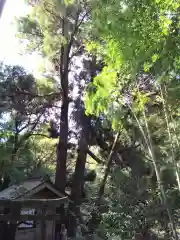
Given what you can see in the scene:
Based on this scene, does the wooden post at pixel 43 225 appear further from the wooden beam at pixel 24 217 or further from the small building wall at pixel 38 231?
A: the small building wall at pixel 38 231

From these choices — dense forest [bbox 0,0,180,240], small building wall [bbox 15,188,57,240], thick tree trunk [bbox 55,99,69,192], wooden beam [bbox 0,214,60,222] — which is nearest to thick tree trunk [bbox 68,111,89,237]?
dense forest [bbox 0,0,180,240]

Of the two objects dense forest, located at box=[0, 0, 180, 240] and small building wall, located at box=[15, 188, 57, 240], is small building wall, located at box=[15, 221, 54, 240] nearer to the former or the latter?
small building wall, located at box=[15, 188, 57, 240]

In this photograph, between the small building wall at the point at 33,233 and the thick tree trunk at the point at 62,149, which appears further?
the thick tree trunk at the point at 62,149

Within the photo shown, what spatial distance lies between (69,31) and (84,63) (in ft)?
5.52

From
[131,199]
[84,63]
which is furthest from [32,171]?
[131,199]

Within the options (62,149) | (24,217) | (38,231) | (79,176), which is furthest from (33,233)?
(24,217)

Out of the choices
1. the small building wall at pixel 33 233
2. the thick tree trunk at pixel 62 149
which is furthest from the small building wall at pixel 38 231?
the thick tree trunk at pixel 62 149

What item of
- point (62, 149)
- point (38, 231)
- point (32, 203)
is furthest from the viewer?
point (62, 149)

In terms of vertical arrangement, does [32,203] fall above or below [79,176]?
below

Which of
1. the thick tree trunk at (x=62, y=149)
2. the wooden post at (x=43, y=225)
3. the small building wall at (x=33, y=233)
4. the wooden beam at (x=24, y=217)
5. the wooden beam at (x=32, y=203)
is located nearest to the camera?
the wooden beam at (x=24, y=217)

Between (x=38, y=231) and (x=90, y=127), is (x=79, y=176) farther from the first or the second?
(x=38, y=231)

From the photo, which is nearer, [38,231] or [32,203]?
[32,203]

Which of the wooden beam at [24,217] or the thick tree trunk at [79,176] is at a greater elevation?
the thick tree trunk at [79,176]

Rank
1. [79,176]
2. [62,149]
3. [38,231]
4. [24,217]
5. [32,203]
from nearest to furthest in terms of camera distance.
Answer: [24,217], [32,203], [38,231], [62,149], [79,176]
